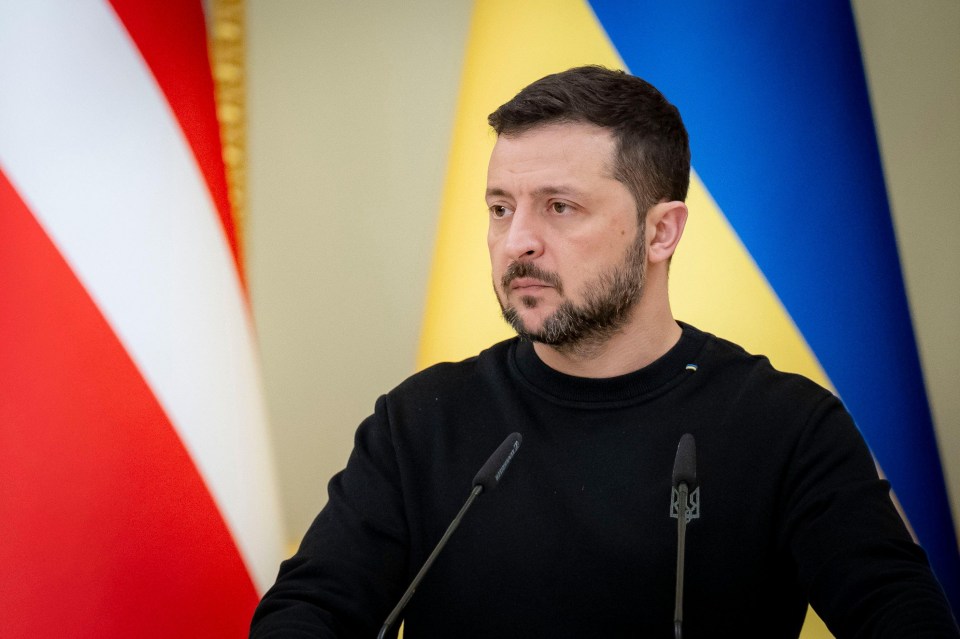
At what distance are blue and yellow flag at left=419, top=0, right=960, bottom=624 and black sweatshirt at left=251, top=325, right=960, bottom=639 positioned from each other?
0.96ft

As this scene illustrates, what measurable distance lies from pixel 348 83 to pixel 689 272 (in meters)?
0.72

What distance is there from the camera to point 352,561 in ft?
4.96

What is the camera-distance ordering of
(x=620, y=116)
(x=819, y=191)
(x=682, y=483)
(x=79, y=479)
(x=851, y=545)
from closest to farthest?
(x=682, y=483), (x=851, y=545), (x=620, y=116), (x=79, y=479), (x=819, y=191)

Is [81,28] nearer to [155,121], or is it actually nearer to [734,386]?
[155,121]

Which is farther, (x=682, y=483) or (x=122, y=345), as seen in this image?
(x=122, y=345)

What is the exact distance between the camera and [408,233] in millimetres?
2023

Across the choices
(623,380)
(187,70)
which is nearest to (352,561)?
(623,380)

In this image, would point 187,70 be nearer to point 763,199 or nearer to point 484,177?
Answer: point 484,177

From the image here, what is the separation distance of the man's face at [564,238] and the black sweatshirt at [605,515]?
4.6 inches

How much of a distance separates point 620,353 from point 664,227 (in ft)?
0.70

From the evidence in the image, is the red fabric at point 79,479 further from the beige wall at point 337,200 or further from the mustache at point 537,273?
the mustache at point 537,273

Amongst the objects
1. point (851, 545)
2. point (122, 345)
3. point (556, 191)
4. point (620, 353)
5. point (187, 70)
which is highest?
point (187, 70)

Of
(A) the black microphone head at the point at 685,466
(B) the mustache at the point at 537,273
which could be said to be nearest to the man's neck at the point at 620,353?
(B) the mustache at the point at 537,273

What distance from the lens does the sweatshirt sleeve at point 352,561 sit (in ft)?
4.66
